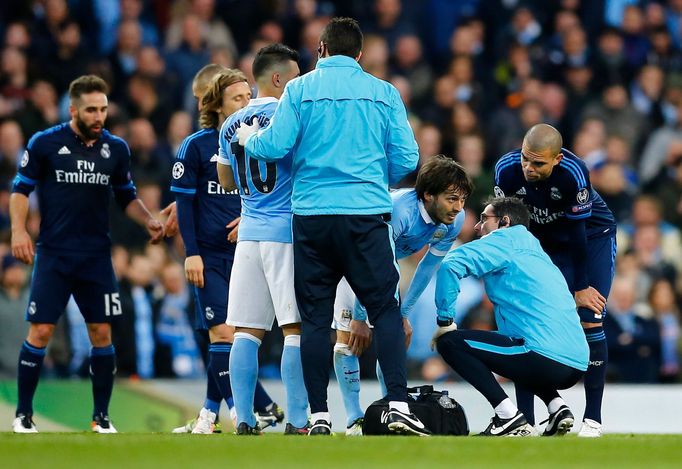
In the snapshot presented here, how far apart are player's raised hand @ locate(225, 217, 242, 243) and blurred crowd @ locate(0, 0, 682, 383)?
13.1 feet

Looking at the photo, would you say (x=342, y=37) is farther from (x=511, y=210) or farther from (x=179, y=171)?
(x=179, y=171)

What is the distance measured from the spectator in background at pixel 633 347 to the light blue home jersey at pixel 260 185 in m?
6.36

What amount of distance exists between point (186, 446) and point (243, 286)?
1.42m

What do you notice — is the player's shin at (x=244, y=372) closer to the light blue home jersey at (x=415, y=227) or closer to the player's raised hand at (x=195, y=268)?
the player's raised hand at (x=195, y=268)

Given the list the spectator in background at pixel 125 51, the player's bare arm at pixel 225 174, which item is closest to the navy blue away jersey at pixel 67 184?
the player's bare arm at pixel 225 174

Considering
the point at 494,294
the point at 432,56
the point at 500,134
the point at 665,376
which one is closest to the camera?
the point at 494,294

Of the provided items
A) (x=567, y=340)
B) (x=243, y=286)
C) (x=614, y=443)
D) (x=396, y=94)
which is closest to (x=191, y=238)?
(x=243, y=286)

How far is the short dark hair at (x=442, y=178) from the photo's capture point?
28.2 feet

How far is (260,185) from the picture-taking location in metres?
8.31

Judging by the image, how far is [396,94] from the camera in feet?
26.8

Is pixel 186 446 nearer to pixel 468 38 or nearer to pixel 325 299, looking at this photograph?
pixel 325 299

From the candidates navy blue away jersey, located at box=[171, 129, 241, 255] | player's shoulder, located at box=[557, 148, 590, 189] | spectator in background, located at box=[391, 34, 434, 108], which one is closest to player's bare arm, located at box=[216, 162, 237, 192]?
navy blue away jersey, located at box=[171, 129, 241, 255]

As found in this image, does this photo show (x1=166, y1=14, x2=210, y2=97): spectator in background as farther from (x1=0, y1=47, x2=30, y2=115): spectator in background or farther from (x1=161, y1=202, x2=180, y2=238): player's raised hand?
(x1=161, y1=202, x2=180, y2=238): player's raised hand

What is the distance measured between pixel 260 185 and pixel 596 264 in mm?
2552
